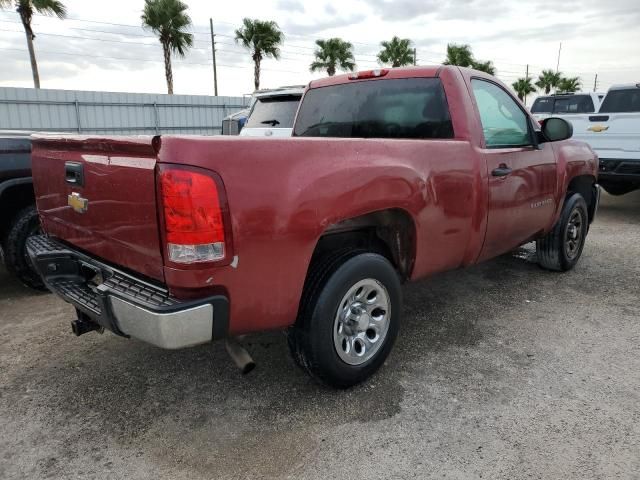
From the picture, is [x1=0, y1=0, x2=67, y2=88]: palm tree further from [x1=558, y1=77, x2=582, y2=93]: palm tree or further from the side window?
[x1=558, y1=77, x2=582, y2=93]: palm tree

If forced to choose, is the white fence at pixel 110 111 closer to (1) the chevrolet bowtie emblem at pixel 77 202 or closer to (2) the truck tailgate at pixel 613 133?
(2) the truck tailgate at pixel 613 133

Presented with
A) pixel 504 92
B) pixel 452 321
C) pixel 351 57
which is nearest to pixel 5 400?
pixel 452 321

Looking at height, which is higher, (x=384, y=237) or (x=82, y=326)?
(x=384, y=237)

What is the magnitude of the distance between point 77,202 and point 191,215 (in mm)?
994

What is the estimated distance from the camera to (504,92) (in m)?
4.12

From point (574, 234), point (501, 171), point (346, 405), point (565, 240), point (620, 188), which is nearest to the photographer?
point (346, 405)

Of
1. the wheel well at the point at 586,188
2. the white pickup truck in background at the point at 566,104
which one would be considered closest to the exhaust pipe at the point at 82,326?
the wheel well at the point at 586,188

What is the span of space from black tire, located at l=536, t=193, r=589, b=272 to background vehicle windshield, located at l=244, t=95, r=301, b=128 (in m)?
4.48

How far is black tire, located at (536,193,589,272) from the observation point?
4.93 metres

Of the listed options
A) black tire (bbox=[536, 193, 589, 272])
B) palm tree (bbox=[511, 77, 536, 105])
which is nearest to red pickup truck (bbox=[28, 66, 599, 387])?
black tire (bbox=[536, 193, 589, 272])

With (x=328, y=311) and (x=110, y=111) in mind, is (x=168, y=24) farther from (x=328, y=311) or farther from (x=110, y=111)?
(x=328, y=311)

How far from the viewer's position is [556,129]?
4.22m

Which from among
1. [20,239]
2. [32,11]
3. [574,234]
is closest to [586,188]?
[574,234]

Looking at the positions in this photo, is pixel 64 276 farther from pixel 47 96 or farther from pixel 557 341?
pixel 47 96
